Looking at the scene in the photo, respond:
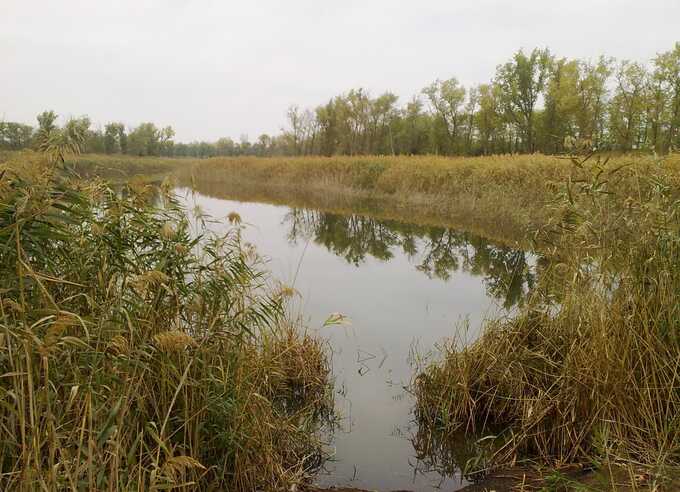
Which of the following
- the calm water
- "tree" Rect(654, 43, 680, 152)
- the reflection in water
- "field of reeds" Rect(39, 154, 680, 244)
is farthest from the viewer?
"tree" Rect(654, 43, 680, 152)

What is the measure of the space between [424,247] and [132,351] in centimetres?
902

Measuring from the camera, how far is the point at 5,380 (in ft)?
6.07

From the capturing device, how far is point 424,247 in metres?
10.6

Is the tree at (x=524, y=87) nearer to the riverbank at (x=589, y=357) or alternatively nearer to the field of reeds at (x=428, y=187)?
the field of reeds at (x=428, y=187)

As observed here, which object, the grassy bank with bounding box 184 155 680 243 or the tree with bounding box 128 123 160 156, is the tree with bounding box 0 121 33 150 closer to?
the grassy bank with bounding box 184 155 680 243

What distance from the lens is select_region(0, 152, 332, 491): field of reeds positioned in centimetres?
179

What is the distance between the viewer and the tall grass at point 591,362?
2.62 m

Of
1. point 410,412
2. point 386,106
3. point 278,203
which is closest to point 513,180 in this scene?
point 278,203

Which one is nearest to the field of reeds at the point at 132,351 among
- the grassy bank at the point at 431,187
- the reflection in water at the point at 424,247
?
the reflection in water at the point at 424,247

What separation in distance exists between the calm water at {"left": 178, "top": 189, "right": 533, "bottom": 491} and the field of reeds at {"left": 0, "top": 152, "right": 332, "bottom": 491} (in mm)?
510

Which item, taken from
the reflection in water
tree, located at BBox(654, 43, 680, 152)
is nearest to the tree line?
tree, located at BBox(654, 43, 680, 152)

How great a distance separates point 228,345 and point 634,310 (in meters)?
2.23

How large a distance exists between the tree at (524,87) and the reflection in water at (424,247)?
21311 millimetres

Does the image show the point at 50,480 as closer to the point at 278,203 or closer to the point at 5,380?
the point at 5,380
